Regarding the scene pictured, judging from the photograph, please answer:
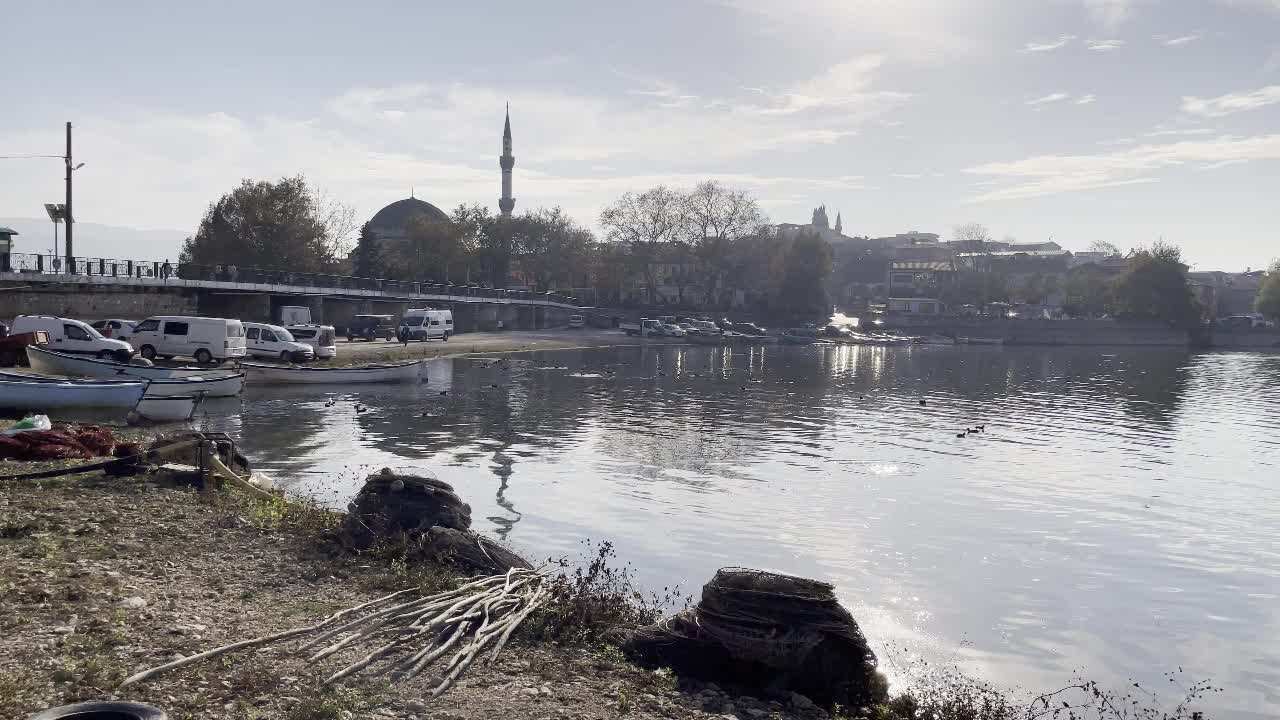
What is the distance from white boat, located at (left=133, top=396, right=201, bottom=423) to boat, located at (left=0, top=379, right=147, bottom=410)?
1073 millimetres

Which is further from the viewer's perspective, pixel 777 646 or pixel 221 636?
pixel 777 646

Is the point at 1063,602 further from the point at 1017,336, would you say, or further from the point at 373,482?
the point at 1017,336

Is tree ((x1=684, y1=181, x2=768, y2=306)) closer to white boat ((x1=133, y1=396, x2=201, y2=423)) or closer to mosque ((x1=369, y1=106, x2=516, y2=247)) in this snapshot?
mosque ((x1=369, y1=106, x2=516, y2=247))

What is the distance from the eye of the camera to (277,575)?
38.4ft

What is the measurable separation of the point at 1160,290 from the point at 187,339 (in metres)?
113

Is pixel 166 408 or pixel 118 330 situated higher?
pixel 118 330

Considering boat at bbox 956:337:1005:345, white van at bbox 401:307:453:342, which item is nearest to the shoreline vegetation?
white van at bbox 401:307:453:342

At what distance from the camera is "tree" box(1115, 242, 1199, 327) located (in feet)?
393

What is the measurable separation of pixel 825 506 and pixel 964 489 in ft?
16.2

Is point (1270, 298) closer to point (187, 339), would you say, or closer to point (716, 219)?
point (716, 219)

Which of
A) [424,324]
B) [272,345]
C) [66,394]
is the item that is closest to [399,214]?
[424,324]

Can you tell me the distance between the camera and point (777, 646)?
975 cm

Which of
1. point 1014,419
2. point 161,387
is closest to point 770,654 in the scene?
point 161,387

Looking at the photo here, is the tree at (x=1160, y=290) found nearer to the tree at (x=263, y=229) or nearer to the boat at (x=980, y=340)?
the boat at (x=980, y=340)
